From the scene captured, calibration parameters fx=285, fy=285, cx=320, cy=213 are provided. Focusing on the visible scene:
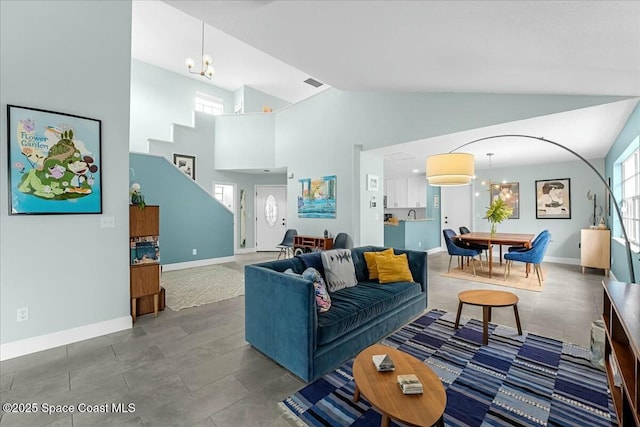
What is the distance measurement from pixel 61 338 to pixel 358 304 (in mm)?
2866

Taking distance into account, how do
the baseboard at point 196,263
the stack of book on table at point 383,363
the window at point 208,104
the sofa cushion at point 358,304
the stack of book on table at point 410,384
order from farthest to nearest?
the window at point 208,104 < the baseboard at point 196,263 < the sofa cushion at point 358,304 < the stack of book on table at point 383,363 < the stack of book on table at point 410,384

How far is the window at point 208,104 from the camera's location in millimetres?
8828

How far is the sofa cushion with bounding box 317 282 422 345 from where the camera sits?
89.3 inches

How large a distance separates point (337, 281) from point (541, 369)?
186 centimetres

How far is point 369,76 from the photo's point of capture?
3.90 m

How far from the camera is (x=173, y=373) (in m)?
2.26

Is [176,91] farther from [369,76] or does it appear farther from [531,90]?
[531,90]

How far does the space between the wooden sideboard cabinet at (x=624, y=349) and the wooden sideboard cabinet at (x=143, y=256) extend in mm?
4027

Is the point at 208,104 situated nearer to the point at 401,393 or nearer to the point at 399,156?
the point at 399,156

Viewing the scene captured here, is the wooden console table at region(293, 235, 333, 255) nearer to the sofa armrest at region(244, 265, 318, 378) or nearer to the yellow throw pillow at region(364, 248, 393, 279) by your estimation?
the yellow throw pillow at region(364, 248, 393, 279)

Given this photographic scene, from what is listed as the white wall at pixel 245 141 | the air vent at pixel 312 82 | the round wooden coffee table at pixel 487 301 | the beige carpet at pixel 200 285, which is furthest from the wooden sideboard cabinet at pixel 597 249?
the air vent at pixel 312 82

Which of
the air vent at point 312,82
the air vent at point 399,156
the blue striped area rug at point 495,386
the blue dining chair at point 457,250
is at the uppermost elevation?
the air vent at point 312,82

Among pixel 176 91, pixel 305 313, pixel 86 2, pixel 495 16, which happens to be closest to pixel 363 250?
pixel 305 313

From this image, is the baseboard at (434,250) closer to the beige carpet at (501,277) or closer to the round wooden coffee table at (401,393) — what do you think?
the beige carpet at (501,277)
